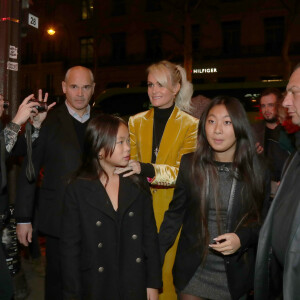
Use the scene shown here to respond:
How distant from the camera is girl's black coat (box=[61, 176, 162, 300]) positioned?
284 centimetres

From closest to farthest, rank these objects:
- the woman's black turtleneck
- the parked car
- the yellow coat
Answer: the yellow coat → the woman's black turtleneck → the parked car

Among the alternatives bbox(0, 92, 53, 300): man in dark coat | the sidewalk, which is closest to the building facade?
the sidewalk

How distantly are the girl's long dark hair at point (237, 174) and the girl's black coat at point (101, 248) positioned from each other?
17.7 inches

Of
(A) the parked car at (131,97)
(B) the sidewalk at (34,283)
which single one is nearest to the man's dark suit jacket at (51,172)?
(B) the sidewalk at (34,283)

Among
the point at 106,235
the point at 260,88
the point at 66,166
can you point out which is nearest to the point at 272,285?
the point at 106,235

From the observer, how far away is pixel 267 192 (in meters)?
3.03

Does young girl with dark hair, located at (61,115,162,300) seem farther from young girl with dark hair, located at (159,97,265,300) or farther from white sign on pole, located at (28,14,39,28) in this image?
white sign on pole, located at (28,14,39,28)

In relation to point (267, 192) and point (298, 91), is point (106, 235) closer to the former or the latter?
point (267, 192)

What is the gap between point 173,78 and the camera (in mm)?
3883

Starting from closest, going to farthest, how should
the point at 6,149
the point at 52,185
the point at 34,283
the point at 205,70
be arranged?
1. the point at 6,149
2. the point at 52,185
3. the point at 34,283
4. the point at 205,70

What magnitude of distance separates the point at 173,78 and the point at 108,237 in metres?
1.69

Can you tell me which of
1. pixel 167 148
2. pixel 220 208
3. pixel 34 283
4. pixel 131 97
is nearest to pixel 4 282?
pixel 220 208

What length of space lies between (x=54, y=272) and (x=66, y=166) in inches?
39.6

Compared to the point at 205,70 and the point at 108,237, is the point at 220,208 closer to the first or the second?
the point at 108,237
